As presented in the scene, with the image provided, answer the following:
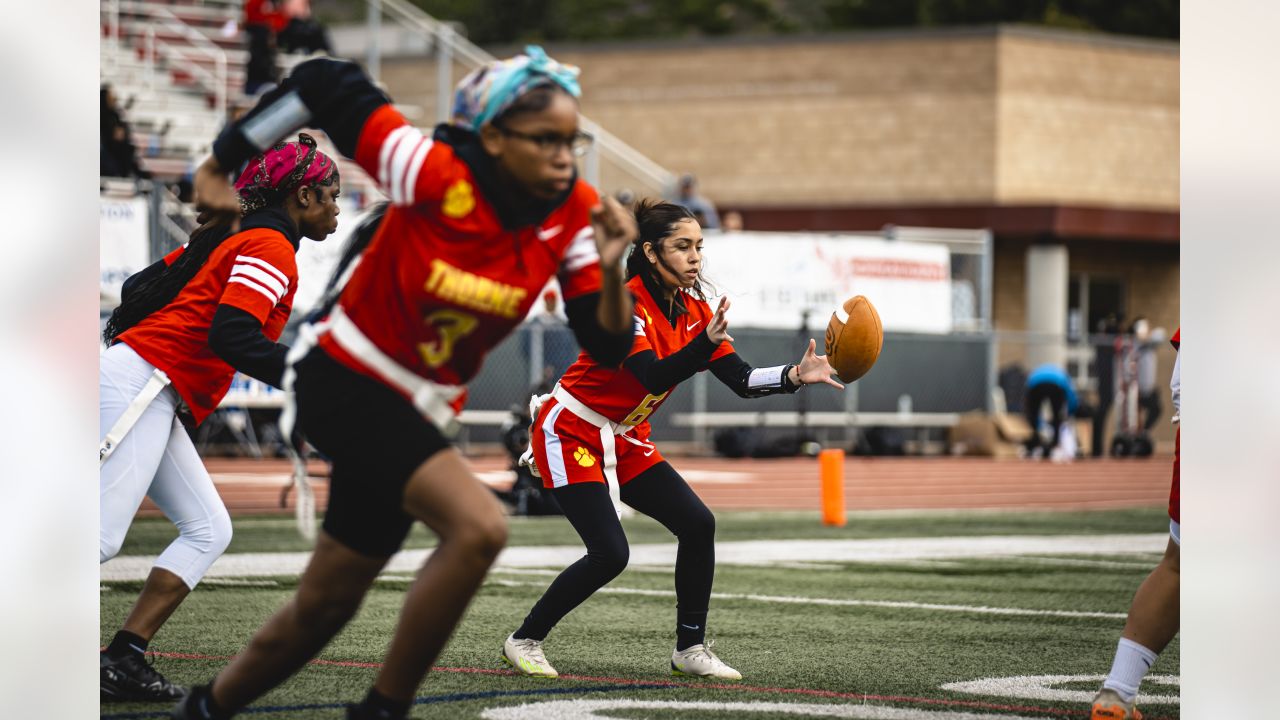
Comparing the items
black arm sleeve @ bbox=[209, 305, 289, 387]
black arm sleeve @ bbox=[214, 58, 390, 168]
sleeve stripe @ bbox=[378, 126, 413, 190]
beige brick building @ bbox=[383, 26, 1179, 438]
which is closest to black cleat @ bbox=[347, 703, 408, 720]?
black arm sleeve @ bbox=[209, 305, 289, 387]

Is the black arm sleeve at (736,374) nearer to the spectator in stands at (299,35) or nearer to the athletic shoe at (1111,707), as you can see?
the athletic shoe at (1111,707)

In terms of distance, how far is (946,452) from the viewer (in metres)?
24.4

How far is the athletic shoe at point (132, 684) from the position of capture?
564 centimetres

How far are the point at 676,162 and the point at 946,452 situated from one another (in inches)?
489

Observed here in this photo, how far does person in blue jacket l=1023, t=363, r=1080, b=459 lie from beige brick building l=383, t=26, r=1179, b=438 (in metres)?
8.78

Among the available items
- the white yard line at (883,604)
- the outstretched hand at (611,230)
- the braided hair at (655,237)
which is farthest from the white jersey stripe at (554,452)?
the white yard line at (883,604)

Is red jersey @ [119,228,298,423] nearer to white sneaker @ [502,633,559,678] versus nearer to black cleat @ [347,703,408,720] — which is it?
white sneaker @ [502,633,559,678]

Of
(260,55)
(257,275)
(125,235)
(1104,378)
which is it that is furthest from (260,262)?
(1104,378)

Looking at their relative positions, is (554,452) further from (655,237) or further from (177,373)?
(177,373)

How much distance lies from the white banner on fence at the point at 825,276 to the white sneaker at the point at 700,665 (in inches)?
559

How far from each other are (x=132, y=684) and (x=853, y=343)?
292 cm

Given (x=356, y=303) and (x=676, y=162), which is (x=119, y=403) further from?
(x=676, y=162)

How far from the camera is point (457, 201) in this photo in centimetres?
436
